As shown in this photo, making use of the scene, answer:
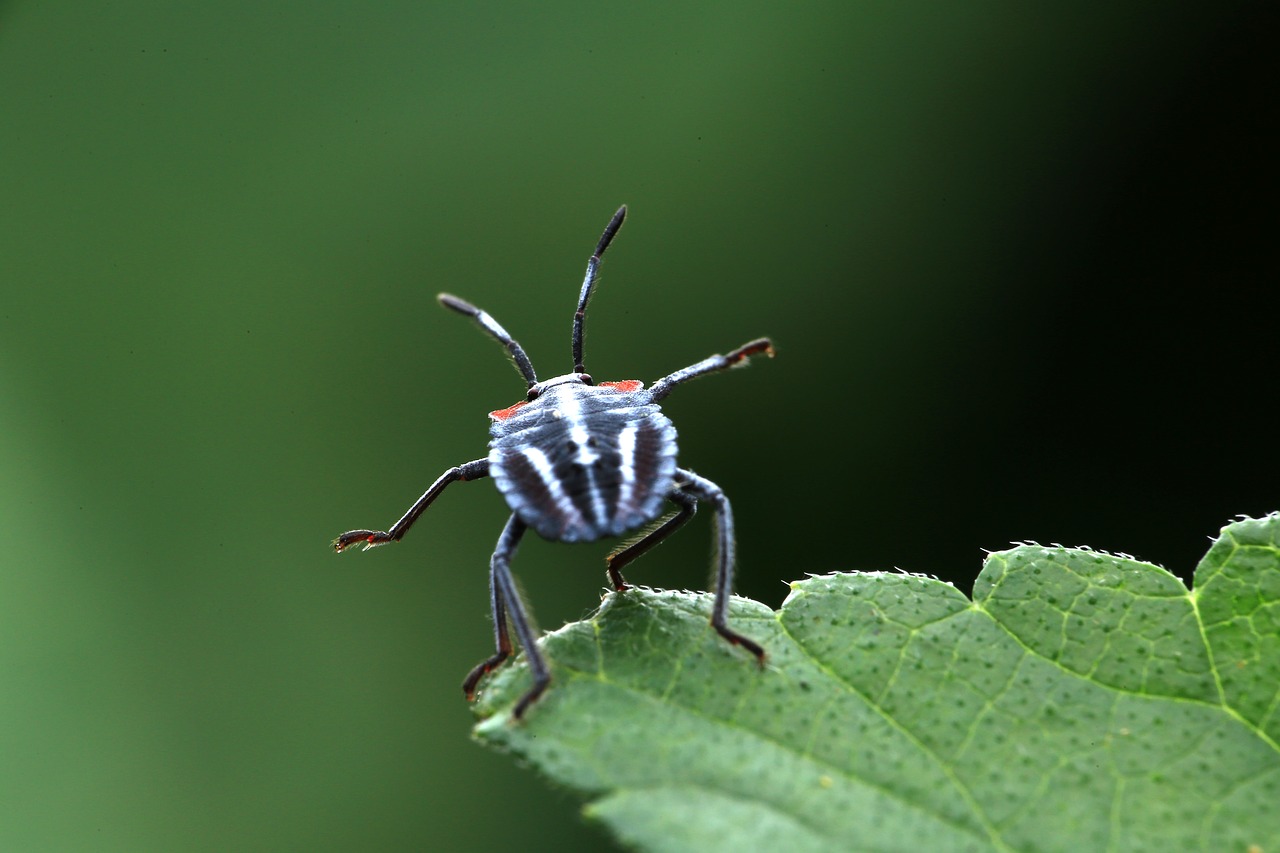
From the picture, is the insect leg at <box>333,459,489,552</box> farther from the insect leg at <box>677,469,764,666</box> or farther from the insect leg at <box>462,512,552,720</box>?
the insect leg at <box>677,469,764,666</box>

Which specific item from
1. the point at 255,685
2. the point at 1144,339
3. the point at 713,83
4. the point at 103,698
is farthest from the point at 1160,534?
the point at 103,698

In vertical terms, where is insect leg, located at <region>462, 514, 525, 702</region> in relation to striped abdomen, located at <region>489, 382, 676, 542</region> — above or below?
below

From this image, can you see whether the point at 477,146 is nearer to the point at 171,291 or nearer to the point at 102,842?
the point at 171,291

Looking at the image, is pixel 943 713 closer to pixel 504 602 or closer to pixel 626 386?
pixel 504 602

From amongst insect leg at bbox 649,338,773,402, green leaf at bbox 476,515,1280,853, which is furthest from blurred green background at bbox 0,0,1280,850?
green leaf at bbox 476,515,1280,853

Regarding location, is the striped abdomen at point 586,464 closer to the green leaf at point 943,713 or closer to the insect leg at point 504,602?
the insect leg at point 504,602

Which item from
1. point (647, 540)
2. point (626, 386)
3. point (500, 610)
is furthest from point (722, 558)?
point (626, 386)
